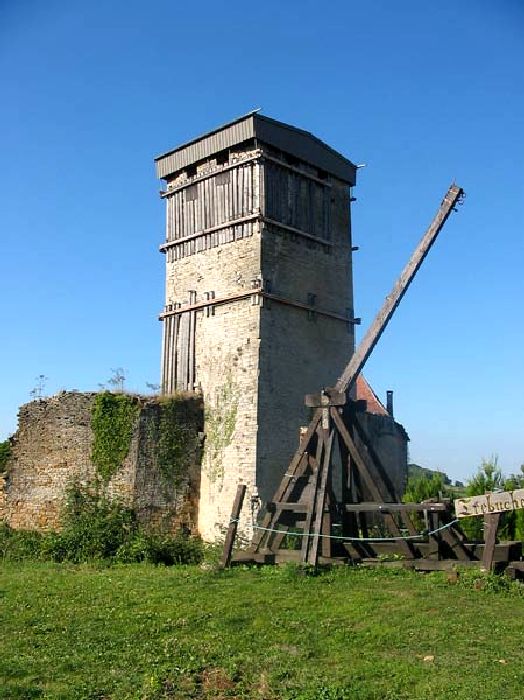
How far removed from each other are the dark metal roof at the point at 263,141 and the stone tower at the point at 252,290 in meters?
0.03

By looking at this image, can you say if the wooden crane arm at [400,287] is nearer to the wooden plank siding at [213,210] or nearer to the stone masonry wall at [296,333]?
the stone masonry wall at [296,333]

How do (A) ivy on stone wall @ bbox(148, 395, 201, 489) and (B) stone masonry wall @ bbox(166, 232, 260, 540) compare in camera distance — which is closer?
(B) stone masonry wall @ bbox(166, 232, 260, 540)

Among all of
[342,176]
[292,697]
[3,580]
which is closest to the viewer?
[292,697]

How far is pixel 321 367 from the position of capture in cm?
1563

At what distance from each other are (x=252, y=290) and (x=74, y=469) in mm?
5418

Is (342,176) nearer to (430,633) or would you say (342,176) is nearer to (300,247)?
(300,247)

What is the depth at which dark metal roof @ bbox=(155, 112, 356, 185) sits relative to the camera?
49.5 ft

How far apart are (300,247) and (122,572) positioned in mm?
8206

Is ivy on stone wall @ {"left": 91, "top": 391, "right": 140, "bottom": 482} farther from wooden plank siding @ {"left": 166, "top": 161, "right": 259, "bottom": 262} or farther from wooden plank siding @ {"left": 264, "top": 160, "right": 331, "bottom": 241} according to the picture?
wooden plank siding @ {"left": 264, "top": 160, "right": 331, "bottom": 241}

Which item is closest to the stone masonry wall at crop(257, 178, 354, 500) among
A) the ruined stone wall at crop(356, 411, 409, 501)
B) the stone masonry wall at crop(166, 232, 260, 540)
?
the stone masonry wall at crop(166, 232, 260, 540)

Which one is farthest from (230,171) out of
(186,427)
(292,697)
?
(292,697)

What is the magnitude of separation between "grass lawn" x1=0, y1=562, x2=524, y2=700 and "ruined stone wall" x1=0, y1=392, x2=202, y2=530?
444 cm

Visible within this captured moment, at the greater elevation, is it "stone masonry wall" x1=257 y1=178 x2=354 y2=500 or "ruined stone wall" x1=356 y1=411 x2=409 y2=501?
"stone masonry wall" x1=257 y1=178 x2=354 y2=500

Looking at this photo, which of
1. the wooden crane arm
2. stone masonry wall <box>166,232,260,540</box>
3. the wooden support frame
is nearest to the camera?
the wooden support frame
